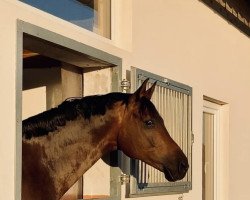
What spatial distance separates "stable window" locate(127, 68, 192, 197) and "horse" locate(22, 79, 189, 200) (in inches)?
20.9

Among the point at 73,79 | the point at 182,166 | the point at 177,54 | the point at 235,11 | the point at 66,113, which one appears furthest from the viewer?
the point at 235,11

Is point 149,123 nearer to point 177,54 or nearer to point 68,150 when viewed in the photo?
point 68,150

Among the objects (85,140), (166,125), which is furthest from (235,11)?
(85,140)

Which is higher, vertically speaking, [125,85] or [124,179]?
[125,85]

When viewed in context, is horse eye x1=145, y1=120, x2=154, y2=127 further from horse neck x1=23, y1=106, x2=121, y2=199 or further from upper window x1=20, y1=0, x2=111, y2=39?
upper window x1=20, y1=0, x2=111, y2=39

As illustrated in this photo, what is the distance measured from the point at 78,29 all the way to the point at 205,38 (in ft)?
8.78

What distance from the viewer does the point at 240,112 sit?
7418 mm

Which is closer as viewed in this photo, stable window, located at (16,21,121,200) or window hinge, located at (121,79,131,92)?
stable window, located at (16,21,121,200)

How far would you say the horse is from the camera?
334 cm

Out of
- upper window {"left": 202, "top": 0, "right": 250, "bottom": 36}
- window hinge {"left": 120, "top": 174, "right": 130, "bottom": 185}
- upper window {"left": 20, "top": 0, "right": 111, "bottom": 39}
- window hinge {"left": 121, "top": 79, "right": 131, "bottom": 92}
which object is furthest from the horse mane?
upper window {"left": 202, "top": 0, "right": 250, "bottom": 36}

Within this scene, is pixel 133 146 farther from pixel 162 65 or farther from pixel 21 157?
pixel 162 65

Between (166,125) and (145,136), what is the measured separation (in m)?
1.11

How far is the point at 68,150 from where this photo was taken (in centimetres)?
351

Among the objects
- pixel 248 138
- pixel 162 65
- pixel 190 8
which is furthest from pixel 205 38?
pixel 248 138
